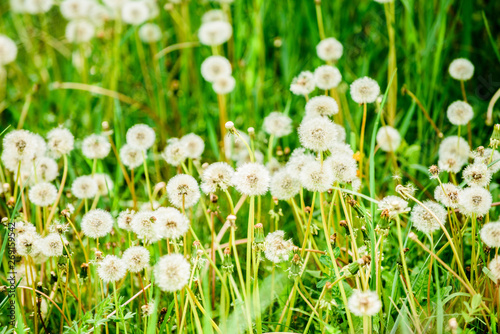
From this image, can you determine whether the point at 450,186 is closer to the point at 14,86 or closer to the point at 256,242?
the point at 256,242

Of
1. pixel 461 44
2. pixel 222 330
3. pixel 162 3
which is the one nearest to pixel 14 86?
pixel 162 3

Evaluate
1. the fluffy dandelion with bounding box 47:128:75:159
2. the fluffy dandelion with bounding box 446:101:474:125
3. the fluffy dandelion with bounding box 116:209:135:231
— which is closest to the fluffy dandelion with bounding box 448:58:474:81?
the fluffy dandelion with bounding box 446:101:474:125

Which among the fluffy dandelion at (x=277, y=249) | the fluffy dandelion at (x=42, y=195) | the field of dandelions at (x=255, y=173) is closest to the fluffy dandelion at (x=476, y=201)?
the field of dandelions at (x=255, y=173)

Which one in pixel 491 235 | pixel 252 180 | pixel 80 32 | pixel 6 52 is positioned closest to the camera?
pixel 491 235

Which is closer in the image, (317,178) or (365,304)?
(365,304)

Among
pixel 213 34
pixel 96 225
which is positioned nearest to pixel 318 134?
pixel 96 225

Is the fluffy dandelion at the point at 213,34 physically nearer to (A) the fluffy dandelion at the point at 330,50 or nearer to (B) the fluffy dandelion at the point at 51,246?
(A) the fluffy dandelion at the point at 330,50

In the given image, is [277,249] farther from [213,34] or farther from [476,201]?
[213,34]
